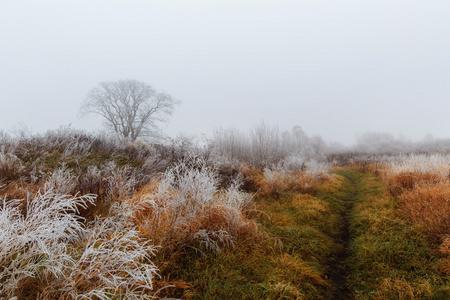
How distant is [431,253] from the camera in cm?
333

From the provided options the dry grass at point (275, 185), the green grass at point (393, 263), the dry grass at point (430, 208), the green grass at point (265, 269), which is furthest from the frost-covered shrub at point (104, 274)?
the dry grass at point (275, 185)

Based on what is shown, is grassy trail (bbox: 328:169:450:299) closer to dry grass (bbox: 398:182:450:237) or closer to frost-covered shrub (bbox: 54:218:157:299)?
dry grass (bbox: 398:182:450:237)

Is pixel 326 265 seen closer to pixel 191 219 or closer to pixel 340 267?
pixel 340 267

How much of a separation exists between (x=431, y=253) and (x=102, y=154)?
8622 mm

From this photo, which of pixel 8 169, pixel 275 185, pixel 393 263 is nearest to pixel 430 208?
pixel 393 263

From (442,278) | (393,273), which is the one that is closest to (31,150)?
(393,273)

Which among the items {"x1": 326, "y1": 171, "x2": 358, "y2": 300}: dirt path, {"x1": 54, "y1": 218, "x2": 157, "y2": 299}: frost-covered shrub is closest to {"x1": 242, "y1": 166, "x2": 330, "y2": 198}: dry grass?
{"x1": 326, "y1": 171, "x2": 358, "y2": 300}: dirt path

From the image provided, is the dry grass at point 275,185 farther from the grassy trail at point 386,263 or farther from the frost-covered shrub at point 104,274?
the frost-covered shrub at point 104,274

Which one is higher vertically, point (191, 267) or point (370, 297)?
point (191, 267)

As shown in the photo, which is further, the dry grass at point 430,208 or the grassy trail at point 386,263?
the dry grass at point 430,208

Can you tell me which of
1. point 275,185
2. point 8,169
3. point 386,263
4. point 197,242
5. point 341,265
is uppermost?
point 8,169

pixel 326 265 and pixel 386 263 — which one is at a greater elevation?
pixel 386 263

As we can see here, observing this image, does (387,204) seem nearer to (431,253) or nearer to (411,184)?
(411,184)

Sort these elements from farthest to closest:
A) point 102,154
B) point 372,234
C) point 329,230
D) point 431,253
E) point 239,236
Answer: point 102,154, point 329,230, point 372,234, point 239,236, point 431,253
